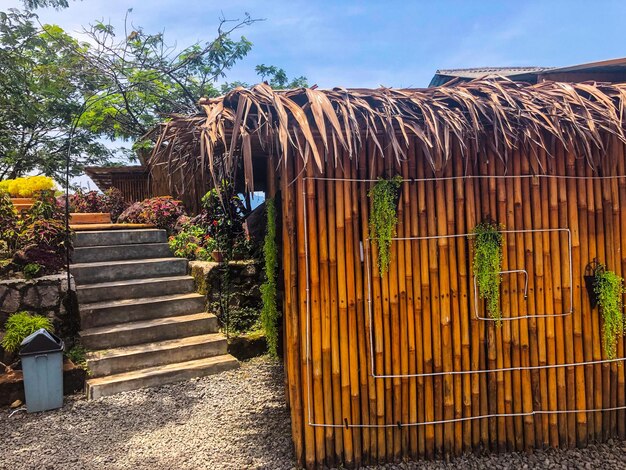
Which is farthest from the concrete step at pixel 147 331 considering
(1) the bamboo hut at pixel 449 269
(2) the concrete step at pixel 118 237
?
(1) the bamboo hut at pixel 449 269

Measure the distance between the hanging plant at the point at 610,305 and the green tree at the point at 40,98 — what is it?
7262mm

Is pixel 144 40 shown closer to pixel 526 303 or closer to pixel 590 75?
pixel 590 75

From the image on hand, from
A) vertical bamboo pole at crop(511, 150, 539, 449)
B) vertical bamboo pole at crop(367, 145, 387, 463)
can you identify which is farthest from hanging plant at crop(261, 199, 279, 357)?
vertical bamboo pole at crop(511, 150, 539, 449)

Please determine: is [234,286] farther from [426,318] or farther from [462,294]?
[462,294]

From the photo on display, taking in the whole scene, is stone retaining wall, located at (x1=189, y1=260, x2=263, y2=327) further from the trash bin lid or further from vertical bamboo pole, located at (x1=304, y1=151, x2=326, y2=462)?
vertical bamboo pole, located at (x1=304, y1=151, x2=326, y2=462)

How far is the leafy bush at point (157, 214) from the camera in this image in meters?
7.33

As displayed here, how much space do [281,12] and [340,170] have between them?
6.90 metres

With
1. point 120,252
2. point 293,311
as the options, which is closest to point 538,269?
point 293,311

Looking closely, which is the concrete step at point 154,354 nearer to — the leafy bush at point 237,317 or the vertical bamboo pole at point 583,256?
the leafy bush at point 237,317

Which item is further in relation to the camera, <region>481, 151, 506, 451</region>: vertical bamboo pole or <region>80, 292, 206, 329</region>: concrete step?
<region>80, 292, 206, 329</region>: concrete step

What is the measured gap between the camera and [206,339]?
496cm

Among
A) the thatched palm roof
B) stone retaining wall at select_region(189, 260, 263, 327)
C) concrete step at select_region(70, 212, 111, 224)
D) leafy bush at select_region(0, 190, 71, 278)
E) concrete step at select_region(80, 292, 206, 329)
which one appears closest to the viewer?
the thatched palm roof

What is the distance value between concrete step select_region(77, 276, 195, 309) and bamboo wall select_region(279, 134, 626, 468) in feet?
11.3

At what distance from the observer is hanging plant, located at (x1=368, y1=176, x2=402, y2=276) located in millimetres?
2650
